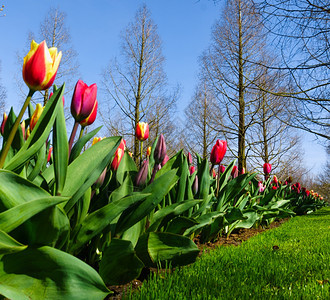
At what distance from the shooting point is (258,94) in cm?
1101

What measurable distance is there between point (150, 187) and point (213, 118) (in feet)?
34.5

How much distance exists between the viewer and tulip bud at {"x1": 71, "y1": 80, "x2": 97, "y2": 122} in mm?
1297

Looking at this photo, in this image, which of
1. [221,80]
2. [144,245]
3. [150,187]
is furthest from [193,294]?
[221,80]

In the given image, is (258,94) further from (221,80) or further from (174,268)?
(174,268)

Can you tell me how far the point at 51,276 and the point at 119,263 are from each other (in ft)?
1.28

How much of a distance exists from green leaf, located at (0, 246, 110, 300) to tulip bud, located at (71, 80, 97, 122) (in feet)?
2.02

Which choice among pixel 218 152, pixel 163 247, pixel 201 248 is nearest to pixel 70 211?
pixel 163 247

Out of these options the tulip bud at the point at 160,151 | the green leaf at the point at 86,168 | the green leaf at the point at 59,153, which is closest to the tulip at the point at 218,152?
the tulip bud at the point at 160,151

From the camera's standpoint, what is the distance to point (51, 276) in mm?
933

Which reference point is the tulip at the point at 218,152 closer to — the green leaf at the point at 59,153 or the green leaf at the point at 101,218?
the green leaf at the point at 101,218

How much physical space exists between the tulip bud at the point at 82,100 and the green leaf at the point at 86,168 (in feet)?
0.52

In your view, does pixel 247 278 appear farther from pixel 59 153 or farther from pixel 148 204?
pixel 59 153

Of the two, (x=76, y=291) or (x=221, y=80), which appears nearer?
(x=76, y=291)

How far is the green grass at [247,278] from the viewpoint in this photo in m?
1.33
